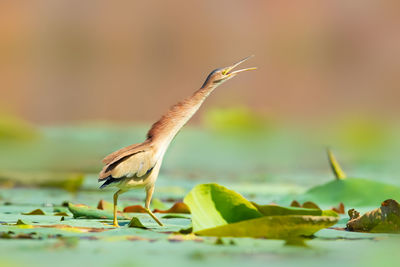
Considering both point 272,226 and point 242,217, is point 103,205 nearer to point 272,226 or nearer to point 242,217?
point 242,217

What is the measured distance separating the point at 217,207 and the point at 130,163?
0.49 m

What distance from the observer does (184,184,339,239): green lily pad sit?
304 centimetres

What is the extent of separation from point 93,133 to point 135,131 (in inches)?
22.9

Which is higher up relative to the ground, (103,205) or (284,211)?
(103,205)

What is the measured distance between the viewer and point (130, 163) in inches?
137

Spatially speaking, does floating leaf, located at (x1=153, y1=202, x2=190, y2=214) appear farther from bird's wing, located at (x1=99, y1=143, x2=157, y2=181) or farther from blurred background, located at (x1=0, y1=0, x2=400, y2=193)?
blurred background, located at (x1=0, y1=0, x2=400, y2=193)

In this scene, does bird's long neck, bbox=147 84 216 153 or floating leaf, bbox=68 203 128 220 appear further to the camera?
floating leaf, bbox=68 203 128 220

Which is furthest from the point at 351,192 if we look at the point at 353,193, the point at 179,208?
the point at 179,208

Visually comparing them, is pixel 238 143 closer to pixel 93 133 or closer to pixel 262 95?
pixel 93 133

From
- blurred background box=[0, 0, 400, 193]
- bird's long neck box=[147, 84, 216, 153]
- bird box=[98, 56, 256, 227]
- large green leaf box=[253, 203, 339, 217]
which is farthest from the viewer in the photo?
blurred background box=[0, 0, 400, 193]

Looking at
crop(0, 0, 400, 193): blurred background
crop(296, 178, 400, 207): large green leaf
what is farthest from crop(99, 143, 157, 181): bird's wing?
crop(0, 0, 400, 193): blurred background

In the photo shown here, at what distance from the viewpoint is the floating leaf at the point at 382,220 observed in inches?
132

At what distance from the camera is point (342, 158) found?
10.5 m

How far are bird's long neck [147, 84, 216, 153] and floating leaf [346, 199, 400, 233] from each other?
0.84 metres
